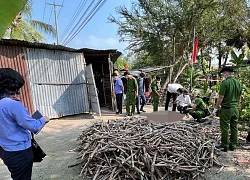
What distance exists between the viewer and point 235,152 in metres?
4.80

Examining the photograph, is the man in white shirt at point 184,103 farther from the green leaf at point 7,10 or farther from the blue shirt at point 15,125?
the green leaf at point 7,10

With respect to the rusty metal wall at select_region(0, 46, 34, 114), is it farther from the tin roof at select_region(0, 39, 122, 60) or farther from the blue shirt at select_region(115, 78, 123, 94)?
the blue shirt at select_region(115, 78, 123, 94)

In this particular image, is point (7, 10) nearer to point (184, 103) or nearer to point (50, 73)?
point (184, 103)

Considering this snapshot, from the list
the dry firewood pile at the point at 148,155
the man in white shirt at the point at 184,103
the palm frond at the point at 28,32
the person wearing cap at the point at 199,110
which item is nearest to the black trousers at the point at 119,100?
the man in white shirt at the point at 184,103

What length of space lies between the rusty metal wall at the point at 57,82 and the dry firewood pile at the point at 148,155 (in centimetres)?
452

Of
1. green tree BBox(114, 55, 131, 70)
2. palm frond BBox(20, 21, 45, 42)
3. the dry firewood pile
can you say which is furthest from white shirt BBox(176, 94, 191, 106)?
green tree BBox(114, 55, 131, 70)

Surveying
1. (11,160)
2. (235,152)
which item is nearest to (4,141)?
(11,160)

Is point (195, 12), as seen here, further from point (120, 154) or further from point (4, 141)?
point (4, 141)

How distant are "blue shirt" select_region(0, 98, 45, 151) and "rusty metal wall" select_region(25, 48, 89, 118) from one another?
6.10 metres

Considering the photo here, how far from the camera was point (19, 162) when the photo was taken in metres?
2.39

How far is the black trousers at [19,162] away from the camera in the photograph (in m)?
2.38

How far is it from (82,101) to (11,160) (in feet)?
23.0

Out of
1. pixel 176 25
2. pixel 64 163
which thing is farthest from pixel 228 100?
pixel 176 25

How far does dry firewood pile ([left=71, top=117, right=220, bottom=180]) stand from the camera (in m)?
3.61
